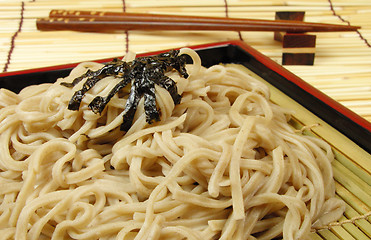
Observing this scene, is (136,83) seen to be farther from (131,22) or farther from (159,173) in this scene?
(131,22)

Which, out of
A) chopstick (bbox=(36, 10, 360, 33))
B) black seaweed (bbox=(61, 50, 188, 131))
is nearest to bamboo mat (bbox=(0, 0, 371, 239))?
chopstick (bbox=(36, 10, 360, 33))

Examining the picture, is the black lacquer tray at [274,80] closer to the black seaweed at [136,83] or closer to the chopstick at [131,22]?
the chopstick at [131,22]

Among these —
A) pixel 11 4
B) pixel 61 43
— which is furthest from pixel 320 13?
pixel 11 4

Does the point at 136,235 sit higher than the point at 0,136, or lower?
lower

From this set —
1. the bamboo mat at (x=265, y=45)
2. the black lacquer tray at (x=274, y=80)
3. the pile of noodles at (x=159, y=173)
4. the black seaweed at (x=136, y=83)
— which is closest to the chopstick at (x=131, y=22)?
the bamboo mat at (x=265, y=45)

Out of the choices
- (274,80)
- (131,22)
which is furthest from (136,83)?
(131,22)

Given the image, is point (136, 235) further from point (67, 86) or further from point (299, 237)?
point (67, 86)
